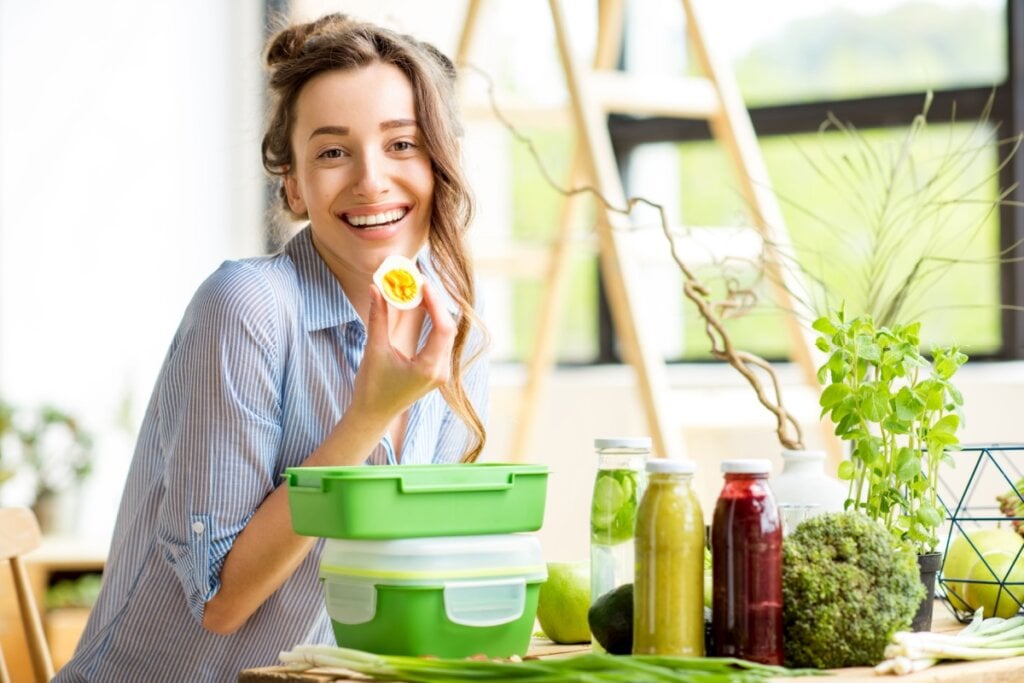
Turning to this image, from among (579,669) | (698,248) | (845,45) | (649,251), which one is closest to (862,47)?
(845,45)

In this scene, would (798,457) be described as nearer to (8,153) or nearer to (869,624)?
(869,624)

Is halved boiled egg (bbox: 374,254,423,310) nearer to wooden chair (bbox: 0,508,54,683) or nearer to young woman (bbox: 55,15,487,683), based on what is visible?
young woman (bbox: 55,15,487,683)

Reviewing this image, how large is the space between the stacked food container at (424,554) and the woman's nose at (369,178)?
1.49ft

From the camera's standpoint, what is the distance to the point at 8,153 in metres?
4.16

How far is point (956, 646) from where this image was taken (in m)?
1.21

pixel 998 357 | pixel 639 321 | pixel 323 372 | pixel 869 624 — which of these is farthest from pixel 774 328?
pixel 869 624

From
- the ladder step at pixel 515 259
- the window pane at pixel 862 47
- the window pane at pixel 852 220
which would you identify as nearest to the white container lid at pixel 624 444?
the window pane at pixel 852 220

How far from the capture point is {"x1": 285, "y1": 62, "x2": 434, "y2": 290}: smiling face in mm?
1594

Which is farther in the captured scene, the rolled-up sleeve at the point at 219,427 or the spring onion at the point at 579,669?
the rolled-up sleeve at the point at 219,427

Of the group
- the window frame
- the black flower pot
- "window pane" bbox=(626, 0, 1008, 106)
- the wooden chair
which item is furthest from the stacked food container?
"window pane" bbox=(626, 0, 1008, 106)

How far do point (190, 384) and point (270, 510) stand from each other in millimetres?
187

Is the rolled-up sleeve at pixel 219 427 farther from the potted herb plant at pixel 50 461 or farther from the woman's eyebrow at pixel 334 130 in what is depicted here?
the potted herb plant at pixel 50 461

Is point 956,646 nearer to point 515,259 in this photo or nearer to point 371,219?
point 371,219

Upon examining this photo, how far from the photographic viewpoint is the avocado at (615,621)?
1.20 meters
